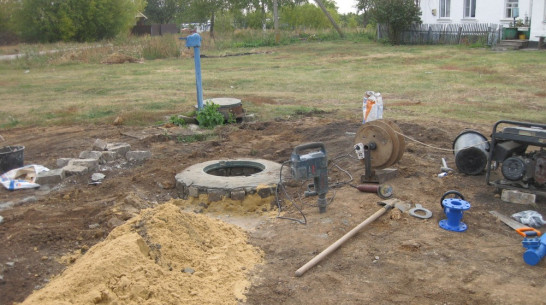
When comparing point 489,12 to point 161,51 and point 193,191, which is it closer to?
point 161,51

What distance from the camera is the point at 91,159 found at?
7.61 meters

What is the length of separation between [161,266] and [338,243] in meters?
1.64

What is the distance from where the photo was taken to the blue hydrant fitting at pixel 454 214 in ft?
16.4

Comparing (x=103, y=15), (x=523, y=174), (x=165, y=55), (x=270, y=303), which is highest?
(x=103, y=15)

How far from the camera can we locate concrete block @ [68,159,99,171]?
24.4ft

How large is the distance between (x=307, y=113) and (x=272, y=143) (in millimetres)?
2496

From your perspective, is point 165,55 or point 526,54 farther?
point 165,55

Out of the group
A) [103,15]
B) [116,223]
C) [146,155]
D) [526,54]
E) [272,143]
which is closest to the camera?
[116,223]

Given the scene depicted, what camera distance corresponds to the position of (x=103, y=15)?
41062mm

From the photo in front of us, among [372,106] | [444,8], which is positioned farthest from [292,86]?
[444,8]

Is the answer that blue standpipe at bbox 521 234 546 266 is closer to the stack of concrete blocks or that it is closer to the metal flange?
the metal flange

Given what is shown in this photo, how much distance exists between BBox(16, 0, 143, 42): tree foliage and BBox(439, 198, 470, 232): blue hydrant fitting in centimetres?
3969

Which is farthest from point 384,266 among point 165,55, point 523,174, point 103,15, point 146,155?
point 103,15

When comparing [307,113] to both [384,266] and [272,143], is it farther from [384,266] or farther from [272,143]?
[384,266]
